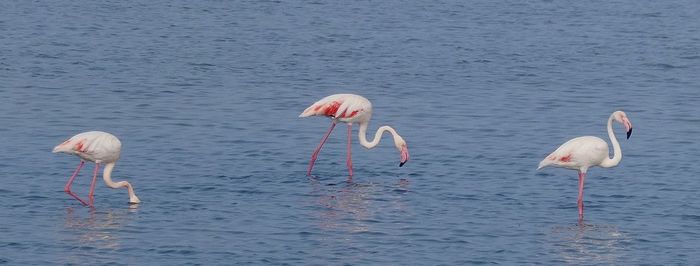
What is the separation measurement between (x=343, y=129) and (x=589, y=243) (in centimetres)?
805

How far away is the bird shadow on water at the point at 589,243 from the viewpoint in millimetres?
15430

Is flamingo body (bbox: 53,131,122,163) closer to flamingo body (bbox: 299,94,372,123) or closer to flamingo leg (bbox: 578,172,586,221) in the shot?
flamingo body (bbox: 299,94,372,123)

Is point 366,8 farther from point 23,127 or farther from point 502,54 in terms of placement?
point 23,127

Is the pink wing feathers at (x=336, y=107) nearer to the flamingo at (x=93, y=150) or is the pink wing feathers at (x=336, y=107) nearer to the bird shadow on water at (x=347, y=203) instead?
the bird shadow on water at (x=347, y=203)

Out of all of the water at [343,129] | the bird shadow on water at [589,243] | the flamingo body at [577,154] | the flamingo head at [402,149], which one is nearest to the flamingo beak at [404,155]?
the flamingo head at [402,149]

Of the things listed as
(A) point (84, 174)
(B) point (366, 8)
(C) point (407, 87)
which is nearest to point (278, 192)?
(A) point (84, 174)

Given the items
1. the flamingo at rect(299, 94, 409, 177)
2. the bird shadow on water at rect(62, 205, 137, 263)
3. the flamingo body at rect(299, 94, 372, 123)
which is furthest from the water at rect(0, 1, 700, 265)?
the flamingo body at rect(299, 94, 372, 123)

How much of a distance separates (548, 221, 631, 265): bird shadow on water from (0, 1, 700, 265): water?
0.05m

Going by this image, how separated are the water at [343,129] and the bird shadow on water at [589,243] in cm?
5

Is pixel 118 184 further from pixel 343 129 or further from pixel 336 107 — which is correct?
pixel 343 129

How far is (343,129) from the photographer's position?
2367 centimetres

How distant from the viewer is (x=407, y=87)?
27.2 m

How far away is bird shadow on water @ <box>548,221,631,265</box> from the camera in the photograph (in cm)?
1543

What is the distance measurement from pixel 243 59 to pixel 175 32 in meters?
4.30
